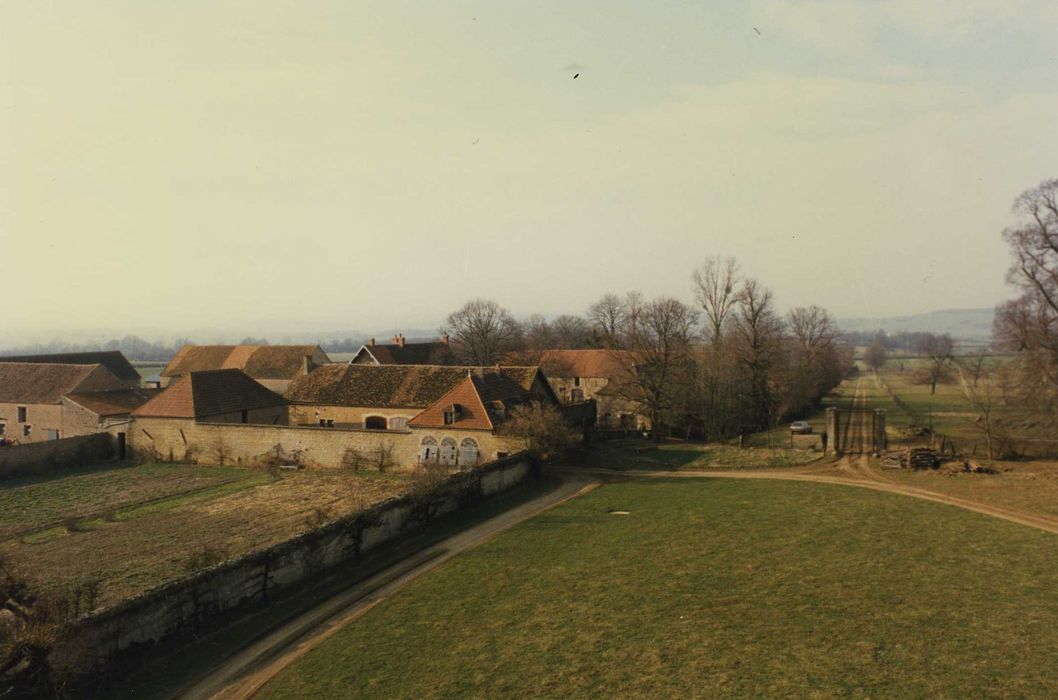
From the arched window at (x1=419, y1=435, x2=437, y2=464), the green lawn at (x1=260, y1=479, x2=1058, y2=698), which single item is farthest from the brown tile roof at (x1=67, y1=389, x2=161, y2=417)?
the green lawn at (x1=260, y1=479, x2=1058, y2=698)

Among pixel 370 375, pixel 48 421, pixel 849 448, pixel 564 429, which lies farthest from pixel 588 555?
pixel 48 421

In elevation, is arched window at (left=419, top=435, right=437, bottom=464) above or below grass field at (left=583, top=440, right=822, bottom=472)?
above

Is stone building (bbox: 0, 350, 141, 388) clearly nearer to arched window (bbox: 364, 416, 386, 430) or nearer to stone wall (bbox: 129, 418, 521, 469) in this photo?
stone wall (bbox: 129, 418, 521, 469)

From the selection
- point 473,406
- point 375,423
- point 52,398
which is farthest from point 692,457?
point 52,398

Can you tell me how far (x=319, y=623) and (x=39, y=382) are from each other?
1693 inches

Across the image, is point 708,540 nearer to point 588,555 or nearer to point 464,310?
point 588,555

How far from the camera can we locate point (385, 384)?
130ft

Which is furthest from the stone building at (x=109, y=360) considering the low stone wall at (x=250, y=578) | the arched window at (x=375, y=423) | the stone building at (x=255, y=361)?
the low stone wall at (x=250, y=578)

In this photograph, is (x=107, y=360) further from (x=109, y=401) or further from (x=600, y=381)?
(x=600, y=381)

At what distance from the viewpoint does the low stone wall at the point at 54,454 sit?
1342 inches

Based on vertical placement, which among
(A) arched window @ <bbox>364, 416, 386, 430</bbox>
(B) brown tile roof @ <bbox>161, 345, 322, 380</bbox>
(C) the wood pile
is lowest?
(C) the wood pile

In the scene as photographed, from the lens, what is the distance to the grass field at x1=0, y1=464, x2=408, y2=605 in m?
18.7

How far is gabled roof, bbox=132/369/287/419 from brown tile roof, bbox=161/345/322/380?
21175 mm

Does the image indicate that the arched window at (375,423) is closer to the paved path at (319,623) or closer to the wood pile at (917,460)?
the paved path at (319,623)
